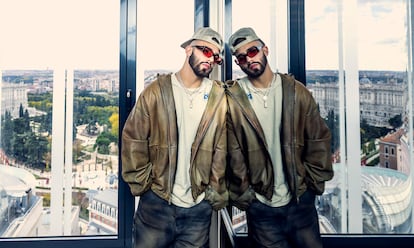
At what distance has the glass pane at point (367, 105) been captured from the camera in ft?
3.00

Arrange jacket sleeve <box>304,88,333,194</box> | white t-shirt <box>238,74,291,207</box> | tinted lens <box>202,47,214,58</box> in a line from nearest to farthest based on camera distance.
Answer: jacket sleeve <box>304,88,333,194</box>, white t-shirt <box>238,74,291,207</box>, tinted lens <box>202,47,214,58</box>

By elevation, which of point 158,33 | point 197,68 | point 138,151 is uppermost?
point 158,33

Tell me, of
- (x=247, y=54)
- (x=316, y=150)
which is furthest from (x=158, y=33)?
(x=316, y=150)

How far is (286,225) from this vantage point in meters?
1.25

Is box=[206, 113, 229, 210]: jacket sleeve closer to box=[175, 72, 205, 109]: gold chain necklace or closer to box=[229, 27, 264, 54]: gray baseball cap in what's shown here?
box=[175, 72, 205, 109]: gold chain necklace

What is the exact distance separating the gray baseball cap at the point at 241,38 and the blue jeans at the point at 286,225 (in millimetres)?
674

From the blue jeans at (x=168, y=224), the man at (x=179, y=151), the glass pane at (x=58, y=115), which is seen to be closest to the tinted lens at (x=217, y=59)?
the man at (x=179, y=151)

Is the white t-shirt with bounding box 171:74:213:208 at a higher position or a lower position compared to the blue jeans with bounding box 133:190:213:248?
higher

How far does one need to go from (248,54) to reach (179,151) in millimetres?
546

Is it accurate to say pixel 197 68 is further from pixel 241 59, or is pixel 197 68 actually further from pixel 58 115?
pixel 58 115

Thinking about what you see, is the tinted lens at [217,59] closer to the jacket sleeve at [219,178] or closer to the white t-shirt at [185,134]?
the white t-shirt at [185,134]

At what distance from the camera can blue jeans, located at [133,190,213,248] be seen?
1602mm

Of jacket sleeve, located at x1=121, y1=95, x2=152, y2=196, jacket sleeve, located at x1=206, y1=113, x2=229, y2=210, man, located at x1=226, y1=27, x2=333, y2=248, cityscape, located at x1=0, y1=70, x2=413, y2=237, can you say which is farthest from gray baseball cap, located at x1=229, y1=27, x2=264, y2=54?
cityscape, located at x1=0, y1=70, x2=413, y2=237

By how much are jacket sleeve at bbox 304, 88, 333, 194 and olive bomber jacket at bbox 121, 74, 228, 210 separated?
1.49 feet
